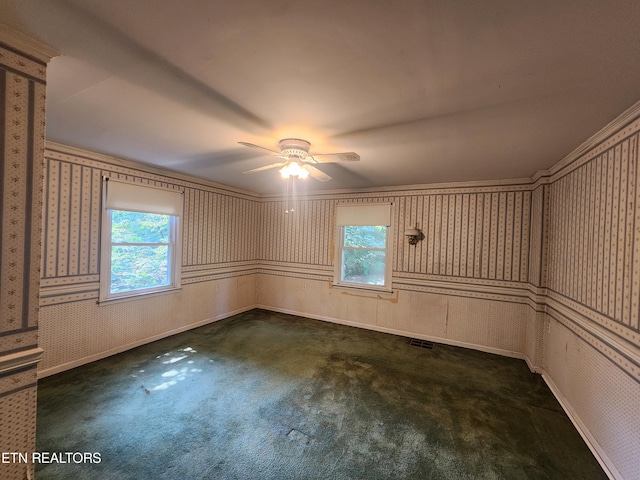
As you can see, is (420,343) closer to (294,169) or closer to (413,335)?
(413,335)

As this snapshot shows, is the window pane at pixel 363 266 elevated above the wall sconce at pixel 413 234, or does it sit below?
below

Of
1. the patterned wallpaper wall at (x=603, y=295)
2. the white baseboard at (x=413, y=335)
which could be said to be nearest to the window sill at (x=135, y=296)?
the white baseboard at (x=413, y=335)

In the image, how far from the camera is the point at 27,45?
124 centimetres

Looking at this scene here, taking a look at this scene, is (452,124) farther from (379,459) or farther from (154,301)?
(154,301)

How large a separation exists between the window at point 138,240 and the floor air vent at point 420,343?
11.5 feet

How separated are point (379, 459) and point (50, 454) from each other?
2.16m

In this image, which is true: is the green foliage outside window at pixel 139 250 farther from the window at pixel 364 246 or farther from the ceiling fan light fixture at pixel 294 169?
the window at pixel 364 246

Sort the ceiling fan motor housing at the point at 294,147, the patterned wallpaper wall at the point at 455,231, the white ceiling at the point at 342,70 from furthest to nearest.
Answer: the patterned wallpaper wall at the point at 455,231, the ceiling fan motor housing at the point at 294,147, the white ceiling at the point at 342,70

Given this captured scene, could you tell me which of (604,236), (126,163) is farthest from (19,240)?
(604,236)

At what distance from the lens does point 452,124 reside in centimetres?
191

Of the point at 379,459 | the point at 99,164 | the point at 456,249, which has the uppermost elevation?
the point at 99,164

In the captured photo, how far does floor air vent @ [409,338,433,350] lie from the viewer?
377 centimetres

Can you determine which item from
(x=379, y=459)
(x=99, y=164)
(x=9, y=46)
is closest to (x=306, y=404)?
(x=379, y=459)

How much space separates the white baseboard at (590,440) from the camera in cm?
172
